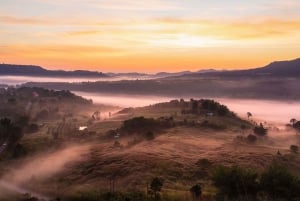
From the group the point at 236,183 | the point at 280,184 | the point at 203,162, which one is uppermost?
the point at 280,184

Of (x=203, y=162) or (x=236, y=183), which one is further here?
(x=203, y=162)

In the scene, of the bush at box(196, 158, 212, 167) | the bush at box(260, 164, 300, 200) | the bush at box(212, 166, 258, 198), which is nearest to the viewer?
the bush at box(260, 164, 300, 200)

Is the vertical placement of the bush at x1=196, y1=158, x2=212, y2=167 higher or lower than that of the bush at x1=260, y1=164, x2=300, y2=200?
lower

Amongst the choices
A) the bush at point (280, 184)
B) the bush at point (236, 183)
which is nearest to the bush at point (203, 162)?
the bush at point (236, 183)

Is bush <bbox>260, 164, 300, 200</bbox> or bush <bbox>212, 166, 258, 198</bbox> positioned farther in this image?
bush <bbox>212, 166, 258, 198</bbox>

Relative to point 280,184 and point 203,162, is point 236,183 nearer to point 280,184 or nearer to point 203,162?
point 280,184

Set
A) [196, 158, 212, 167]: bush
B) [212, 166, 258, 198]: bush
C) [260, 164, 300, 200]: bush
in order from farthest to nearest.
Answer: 1. [196, 158, 212, 167]: bush
2. [212, 166, 258, 198]: bush
3. [260, 164, 300, 200]: bush

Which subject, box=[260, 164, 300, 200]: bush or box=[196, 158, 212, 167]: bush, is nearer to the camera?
box=[260, 164, 300, 200]: bush

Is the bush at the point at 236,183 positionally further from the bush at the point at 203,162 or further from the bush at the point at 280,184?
the bush at the point at 203,162

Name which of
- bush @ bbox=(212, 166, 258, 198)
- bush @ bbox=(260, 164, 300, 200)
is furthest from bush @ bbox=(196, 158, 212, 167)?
bush @ bbox=(260, 164, 300, 200)

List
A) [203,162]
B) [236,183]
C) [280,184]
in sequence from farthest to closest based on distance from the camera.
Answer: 1. [203,162]
2. [236,183]
3. [280,184]

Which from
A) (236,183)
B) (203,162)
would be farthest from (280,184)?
(203,162)

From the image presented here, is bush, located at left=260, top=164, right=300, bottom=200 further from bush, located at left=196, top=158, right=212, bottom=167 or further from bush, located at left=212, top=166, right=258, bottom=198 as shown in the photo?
bush, located at left=196, top=158, right=212, bottom=167
